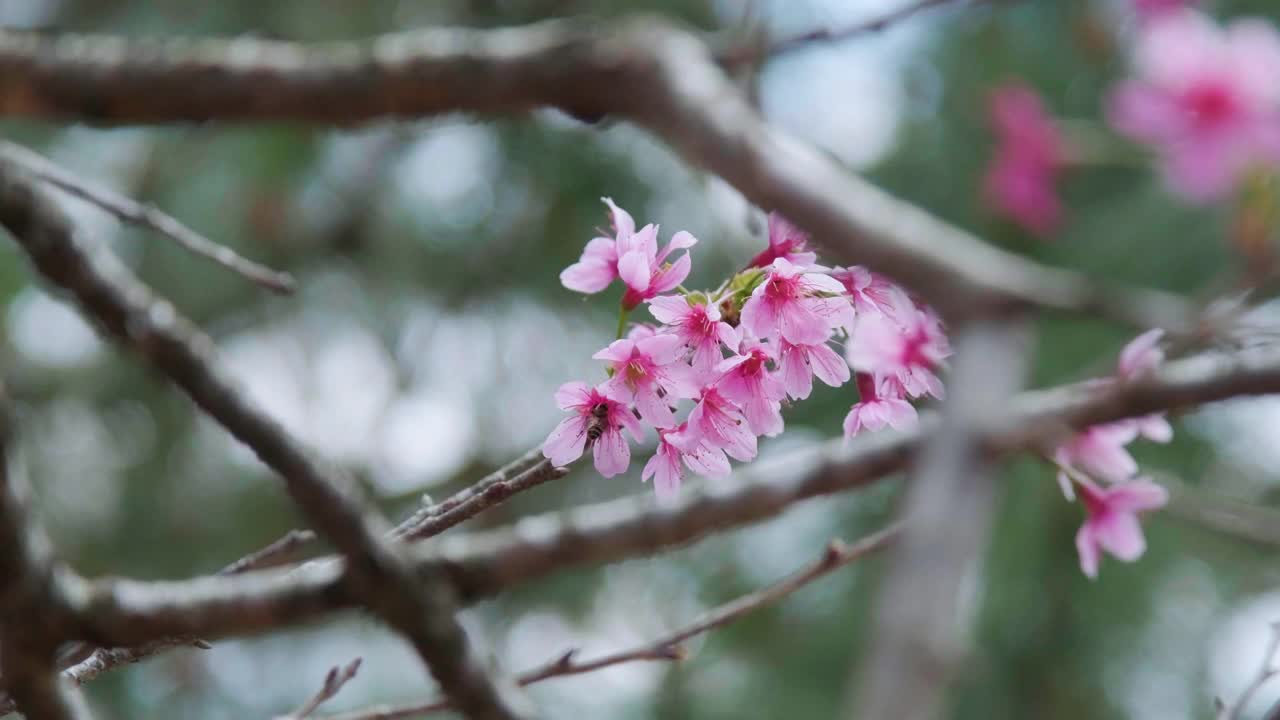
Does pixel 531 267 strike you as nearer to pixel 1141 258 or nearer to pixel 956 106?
pixel 956 106

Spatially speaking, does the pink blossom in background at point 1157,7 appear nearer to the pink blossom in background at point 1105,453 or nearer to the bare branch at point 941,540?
the pink blossom in background at point 1105,453

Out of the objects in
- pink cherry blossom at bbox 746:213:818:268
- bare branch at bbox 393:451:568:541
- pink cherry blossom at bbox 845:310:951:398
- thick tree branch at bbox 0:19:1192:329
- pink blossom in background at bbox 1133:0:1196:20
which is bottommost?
pink blossom in background at bbox 1133:0:1196:20

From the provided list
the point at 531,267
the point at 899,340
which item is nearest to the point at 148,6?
the point at 531,267

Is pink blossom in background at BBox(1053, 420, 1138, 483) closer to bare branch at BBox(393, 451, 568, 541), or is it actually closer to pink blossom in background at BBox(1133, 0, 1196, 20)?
bare branch at BBox(393, 451, 568, 541)

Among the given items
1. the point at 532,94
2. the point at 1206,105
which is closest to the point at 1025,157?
the point at 1206,105

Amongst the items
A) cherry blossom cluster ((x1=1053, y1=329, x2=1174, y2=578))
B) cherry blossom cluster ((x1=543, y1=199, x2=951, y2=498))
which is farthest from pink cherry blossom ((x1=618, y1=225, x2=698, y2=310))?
cherry blossom cluster ((x1=1053, y1=329, x2=1174, y2=578))

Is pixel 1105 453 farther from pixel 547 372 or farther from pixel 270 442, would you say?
pixel 547 372
